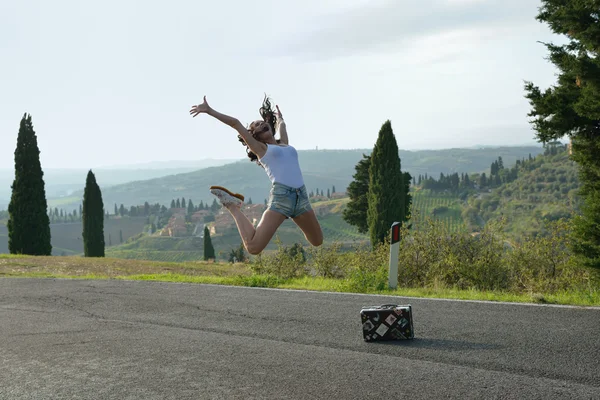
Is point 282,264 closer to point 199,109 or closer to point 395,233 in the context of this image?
point 395,233

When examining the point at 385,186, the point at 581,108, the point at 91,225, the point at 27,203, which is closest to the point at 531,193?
the point at 385,186

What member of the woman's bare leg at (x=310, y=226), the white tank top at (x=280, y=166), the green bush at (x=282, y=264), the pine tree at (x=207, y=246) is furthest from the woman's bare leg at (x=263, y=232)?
the pine tree at (x=207, y=246)

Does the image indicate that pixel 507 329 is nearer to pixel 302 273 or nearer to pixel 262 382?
pixel 262 382

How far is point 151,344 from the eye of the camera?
278 inches

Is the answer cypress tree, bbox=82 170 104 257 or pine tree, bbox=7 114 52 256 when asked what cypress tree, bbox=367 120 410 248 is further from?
cypress tree, bbox=82 170 104 257

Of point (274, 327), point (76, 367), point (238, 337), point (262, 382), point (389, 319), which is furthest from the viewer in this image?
point (274, 327)

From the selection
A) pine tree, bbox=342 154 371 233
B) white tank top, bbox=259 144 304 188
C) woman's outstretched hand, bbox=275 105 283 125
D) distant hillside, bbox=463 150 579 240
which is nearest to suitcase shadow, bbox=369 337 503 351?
white tank top, bbox=259 144 304 188

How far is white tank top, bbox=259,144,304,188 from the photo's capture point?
7574 mm

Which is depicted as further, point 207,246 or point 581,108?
point 207,246

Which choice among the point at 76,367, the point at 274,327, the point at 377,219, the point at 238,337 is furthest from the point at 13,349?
the point at 377,219

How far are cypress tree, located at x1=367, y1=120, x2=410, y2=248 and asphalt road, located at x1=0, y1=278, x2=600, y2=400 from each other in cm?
3696

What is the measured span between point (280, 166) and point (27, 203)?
39.7 metres

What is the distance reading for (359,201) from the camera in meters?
58.2

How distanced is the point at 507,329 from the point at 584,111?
5617mm
